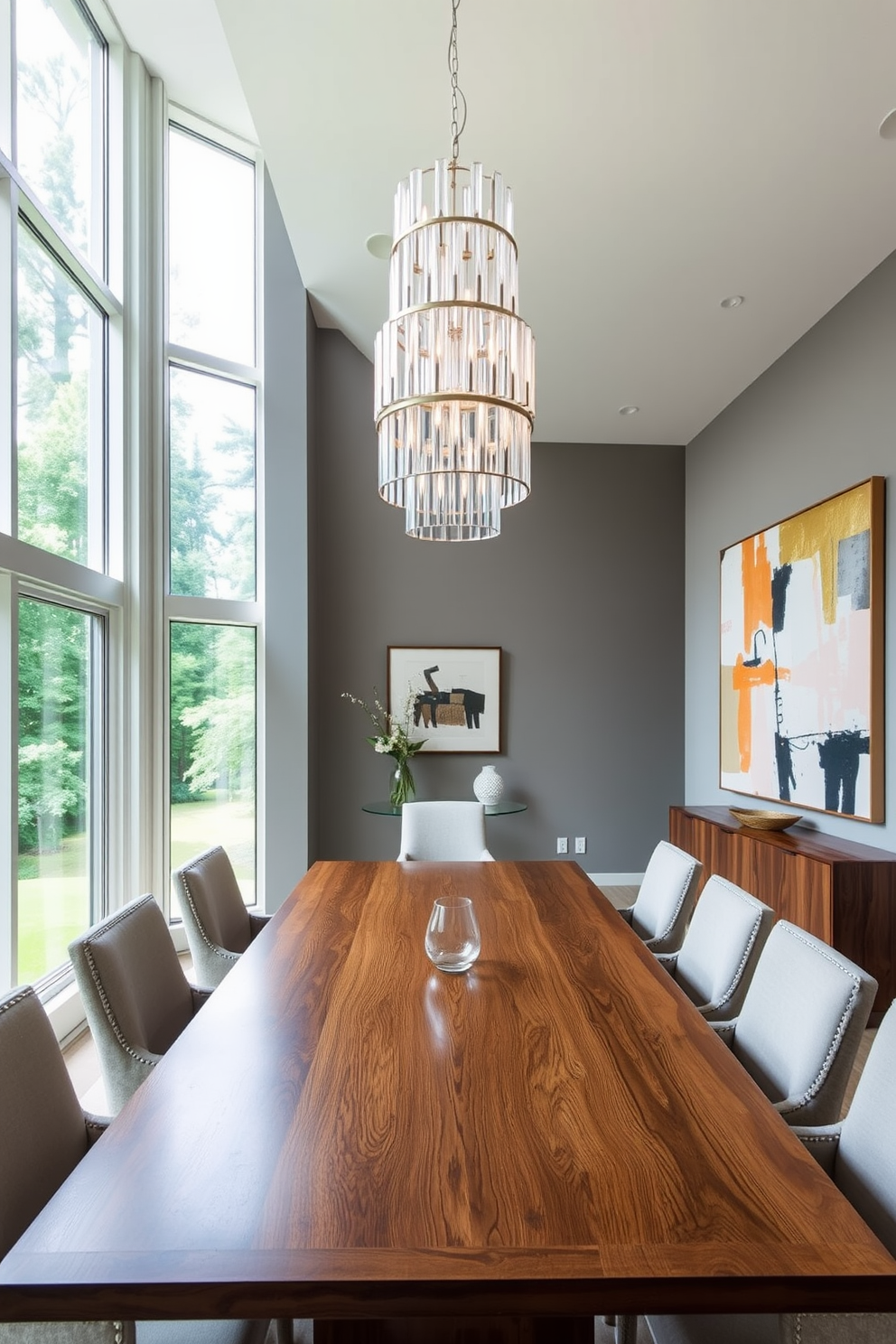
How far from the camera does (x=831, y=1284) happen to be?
75cm

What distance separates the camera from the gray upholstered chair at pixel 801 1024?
130 centimetres

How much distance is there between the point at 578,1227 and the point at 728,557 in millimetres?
4101

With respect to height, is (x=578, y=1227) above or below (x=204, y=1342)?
above

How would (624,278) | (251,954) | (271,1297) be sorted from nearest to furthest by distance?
(271,1297)
(251,954)
(624,278)

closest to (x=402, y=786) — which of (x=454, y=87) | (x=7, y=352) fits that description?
(x=7, y=352)

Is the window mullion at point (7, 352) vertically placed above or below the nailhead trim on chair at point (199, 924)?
above

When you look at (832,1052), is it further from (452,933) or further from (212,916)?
(212,916)

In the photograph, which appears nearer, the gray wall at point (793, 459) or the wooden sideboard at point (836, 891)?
the wooden sideboard at point (836, 891)

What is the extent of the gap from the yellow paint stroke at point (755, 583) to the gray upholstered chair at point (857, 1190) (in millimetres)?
3032

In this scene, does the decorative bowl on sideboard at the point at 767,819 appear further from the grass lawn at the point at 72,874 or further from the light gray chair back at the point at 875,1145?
the grass lawn at the point at 72,874

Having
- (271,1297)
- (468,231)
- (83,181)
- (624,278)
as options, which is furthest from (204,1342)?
(83,181)

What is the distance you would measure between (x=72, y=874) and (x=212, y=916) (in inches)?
56.6

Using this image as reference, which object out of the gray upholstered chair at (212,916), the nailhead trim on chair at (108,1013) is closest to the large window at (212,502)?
the gray upholstered chair at (212,916)

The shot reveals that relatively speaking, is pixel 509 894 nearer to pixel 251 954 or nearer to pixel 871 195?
pixel 251 954
